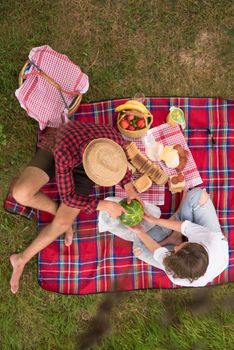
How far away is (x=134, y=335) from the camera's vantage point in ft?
12.8

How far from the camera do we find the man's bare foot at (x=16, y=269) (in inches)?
142

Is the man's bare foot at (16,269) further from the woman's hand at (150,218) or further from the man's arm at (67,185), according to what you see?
the woman's hand at (150,218)

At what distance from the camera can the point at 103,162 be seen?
2732 mm

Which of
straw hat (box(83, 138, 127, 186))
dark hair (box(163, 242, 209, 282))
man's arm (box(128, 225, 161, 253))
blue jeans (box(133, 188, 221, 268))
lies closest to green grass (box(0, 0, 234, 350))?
blue jeans (box(133, 188, 221, 268))

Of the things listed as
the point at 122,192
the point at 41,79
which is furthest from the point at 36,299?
the point at 41,79

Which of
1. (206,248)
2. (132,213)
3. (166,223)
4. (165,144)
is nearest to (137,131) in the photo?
(165,144)

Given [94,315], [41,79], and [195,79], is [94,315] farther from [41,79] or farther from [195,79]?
[195,79]

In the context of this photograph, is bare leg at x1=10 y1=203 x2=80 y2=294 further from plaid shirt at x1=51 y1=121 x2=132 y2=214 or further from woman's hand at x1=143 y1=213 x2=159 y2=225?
woman's hand at x1=143 y1=213 x2=159 y2=225

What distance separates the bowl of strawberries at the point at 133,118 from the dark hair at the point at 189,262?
1.14m

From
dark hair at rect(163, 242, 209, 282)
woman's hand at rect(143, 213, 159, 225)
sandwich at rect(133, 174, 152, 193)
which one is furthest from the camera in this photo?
sandwich at rect(133, 174, 152, 193)

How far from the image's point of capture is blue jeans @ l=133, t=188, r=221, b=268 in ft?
11.5

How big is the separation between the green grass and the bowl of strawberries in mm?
362

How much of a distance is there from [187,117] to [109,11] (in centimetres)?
128

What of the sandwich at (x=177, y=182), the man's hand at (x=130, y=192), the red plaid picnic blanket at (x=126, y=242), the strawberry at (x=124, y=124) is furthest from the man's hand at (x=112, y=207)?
the strawberry at (x=124, y=124)
